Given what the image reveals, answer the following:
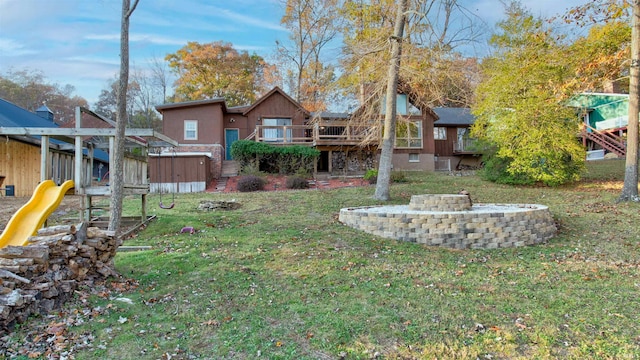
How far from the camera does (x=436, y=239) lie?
23.4ft

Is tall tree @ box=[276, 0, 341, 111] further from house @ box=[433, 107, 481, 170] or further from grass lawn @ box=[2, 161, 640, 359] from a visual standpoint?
grass lawn @ box=[2, 161, 640, 359]

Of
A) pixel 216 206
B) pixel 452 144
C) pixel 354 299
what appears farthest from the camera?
pixel 452 144

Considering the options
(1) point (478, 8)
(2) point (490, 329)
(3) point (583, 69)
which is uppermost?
(1) point (478, 8)

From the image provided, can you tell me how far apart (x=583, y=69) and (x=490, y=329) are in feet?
36.9

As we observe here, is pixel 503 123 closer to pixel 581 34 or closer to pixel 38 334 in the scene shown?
pixel 581 34

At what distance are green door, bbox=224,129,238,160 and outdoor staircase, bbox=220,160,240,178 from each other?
1.50 m

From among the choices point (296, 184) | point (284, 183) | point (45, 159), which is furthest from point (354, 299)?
point (284, 183)

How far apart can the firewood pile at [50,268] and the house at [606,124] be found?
25833 millimetres

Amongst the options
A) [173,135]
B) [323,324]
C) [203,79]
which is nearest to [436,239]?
[323,324]

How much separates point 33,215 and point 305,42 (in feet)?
79.8

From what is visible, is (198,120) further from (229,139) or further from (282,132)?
(282,132)

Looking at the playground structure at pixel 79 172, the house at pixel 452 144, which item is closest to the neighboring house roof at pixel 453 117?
the house at pixel 452 144

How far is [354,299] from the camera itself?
441cm

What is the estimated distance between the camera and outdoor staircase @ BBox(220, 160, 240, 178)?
19577mm
